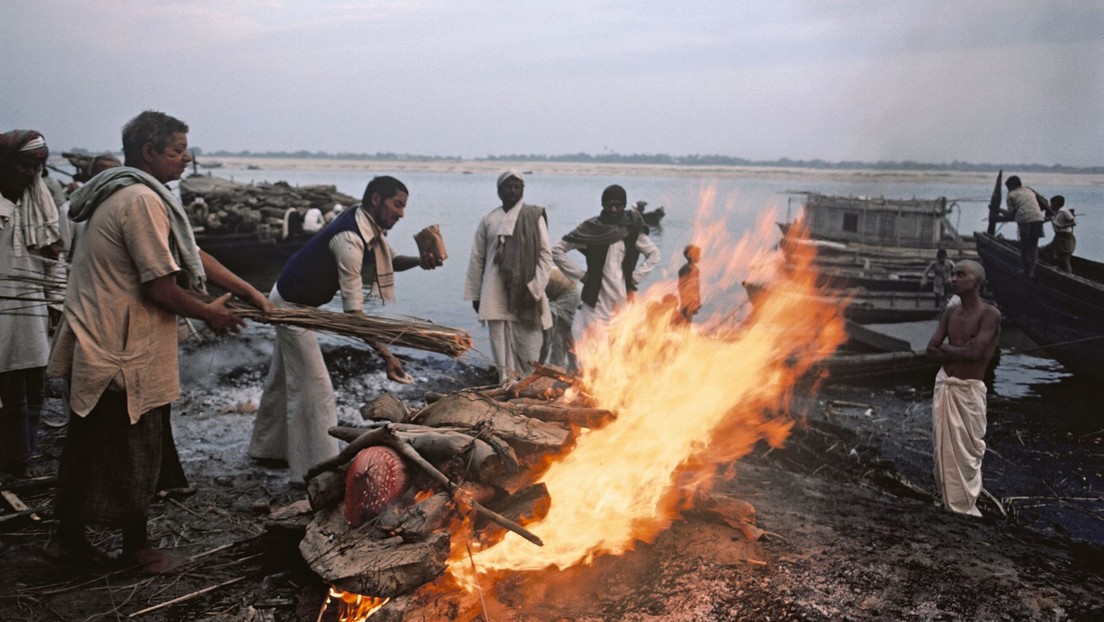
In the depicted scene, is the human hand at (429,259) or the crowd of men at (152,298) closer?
the crowd of men at (152,298)

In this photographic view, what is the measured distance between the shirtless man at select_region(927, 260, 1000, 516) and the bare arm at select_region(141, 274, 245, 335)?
15.8ft

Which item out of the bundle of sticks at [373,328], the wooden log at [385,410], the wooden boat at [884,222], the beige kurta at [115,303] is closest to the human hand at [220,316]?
the bundle of sticks at [373,328]

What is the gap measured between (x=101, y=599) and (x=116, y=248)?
1.63 metres

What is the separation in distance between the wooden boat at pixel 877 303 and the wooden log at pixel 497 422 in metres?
12.9

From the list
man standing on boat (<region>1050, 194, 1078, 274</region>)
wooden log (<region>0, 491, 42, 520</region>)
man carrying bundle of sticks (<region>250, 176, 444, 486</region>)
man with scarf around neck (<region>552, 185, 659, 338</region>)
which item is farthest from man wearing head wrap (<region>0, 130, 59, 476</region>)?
man standing on boat (<region>1050, 194, 1078, 274</region>)

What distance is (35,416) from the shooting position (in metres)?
5.64

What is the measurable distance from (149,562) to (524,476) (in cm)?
193

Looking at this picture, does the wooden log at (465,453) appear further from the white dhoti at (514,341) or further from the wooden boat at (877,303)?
the wooden boat at (877,303)

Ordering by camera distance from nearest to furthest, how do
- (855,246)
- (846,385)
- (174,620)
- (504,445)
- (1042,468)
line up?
(174,620) → (504,445) → (1042,468) → (846,385) → (855,246)

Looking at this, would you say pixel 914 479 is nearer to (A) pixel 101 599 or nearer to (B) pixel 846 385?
(B) pixel 846 385

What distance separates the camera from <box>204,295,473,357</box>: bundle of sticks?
3.95 metres

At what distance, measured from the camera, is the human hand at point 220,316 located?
362 cm

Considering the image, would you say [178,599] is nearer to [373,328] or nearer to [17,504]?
[373,328]


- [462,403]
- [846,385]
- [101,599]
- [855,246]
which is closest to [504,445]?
[462,403]
